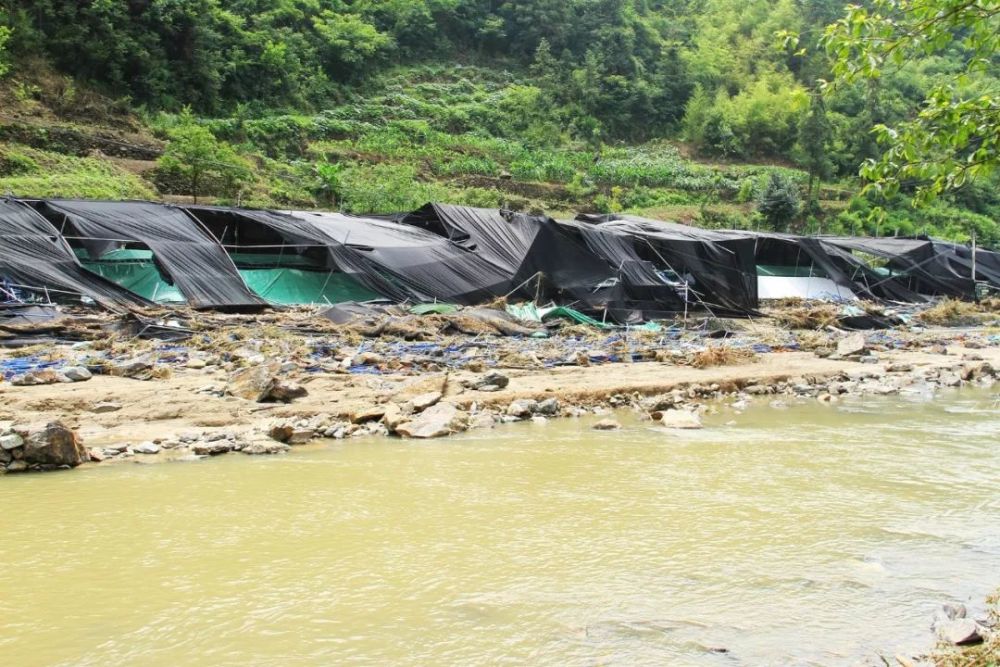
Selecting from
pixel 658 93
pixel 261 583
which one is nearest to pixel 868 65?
pixel 261 583

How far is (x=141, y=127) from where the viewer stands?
89.9 feet

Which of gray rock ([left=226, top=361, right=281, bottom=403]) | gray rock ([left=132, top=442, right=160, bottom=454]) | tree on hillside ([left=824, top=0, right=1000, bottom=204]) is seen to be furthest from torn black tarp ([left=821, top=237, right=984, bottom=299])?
tree on hillside ([left=824, top=0, right=1000, bottom=204])

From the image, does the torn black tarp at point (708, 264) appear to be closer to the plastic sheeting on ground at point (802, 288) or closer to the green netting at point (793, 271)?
the plastic sheeting on ground at point (802, 288)

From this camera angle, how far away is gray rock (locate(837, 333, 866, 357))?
11.7 metres

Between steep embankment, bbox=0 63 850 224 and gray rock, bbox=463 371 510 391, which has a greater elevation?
steep embankment, bbox=0 63 850 224

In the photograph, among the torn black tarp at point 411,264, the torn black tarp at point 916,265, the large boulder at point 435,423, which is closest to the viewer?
the large boulder at point 435,423

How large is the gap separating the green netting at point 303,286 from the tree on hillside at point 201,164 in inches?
349

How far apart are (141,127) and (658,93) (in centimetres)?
3363

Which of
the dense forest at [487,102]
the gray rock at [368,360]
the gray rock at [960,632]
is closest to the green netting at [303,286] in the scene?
the gray rock at [368,360]

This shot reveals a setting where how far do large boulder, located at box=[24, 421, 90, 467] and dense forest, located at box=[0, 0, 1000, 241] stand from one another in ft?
59.9

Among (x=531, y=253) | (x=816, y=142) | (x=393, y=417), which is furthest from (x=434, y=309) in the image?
(x=816, y=142)

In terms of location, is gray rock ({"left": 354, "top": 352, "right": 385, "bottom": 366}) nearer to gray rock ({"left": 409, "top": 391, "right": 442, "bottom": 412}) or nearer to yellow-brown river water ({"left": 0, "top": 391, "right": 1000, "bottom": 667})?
gray rock ({"left": 409, "top": 391, "right": 442, "bottom": 412})

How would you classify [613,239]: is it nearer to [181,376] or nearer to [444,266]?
[444,266]

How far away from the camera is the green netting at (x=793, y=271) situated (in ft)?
66.8
